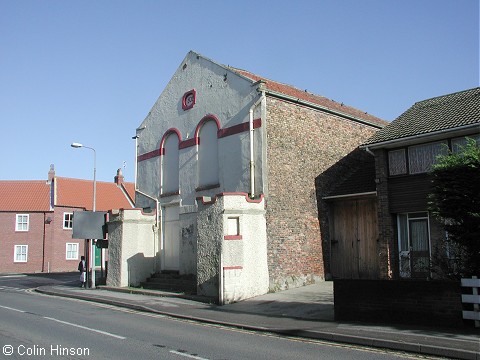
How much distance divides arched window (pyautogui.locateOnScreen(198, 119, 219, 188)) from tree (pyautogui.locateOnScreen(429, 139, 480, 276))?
1073 cm

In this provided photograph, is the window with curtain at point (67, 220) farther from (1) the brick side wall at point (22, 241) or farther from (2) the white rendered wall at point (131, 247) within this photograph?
(2) the white rendered wall at point (131, 247)

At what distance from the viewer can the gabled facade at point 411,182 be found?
16.9m

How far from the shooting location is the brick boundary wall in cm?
1038

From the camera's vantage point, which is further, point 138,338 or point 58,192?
point 58,192

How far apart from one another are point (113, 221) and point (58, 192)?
87.5ft

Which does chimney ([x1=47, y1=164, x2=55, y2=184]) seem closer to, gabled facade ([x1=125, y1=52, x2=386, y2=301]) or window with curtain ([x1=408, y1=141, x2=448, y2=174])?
gabled facade ([x1=125, y1=52, x2=386, y2=301])

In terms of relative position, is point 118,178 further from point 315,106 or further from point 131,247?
point 315,106

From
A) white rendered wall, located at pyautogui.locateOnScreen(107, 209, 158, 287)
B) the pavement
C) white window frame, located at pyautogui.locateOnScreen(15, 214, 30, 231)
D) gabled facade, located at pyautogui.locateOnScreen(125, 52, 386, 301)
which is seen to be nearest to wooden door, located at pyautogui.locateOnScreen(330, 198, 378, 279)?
gabled facade, located at pyautogui.locateOnScreen(125, 52, 386, 301)

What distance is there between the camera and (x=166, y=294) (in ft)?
61.0

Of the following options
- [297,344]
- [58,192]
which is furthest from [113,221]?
[58,192]

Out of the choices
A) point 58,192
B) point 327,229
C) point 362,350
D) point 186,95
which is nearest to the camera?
point 362,350

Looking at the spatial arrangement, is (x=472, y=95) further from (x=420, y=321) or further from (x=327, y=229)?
(x=420, y=321)

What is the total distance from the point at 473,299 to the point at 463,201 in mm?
2048

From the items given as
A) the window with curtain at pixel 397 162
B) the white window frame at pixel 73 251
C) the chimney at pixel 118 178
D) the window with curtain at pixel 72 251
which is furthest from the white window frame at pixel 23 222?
the window with curtain at pixel 397 162
